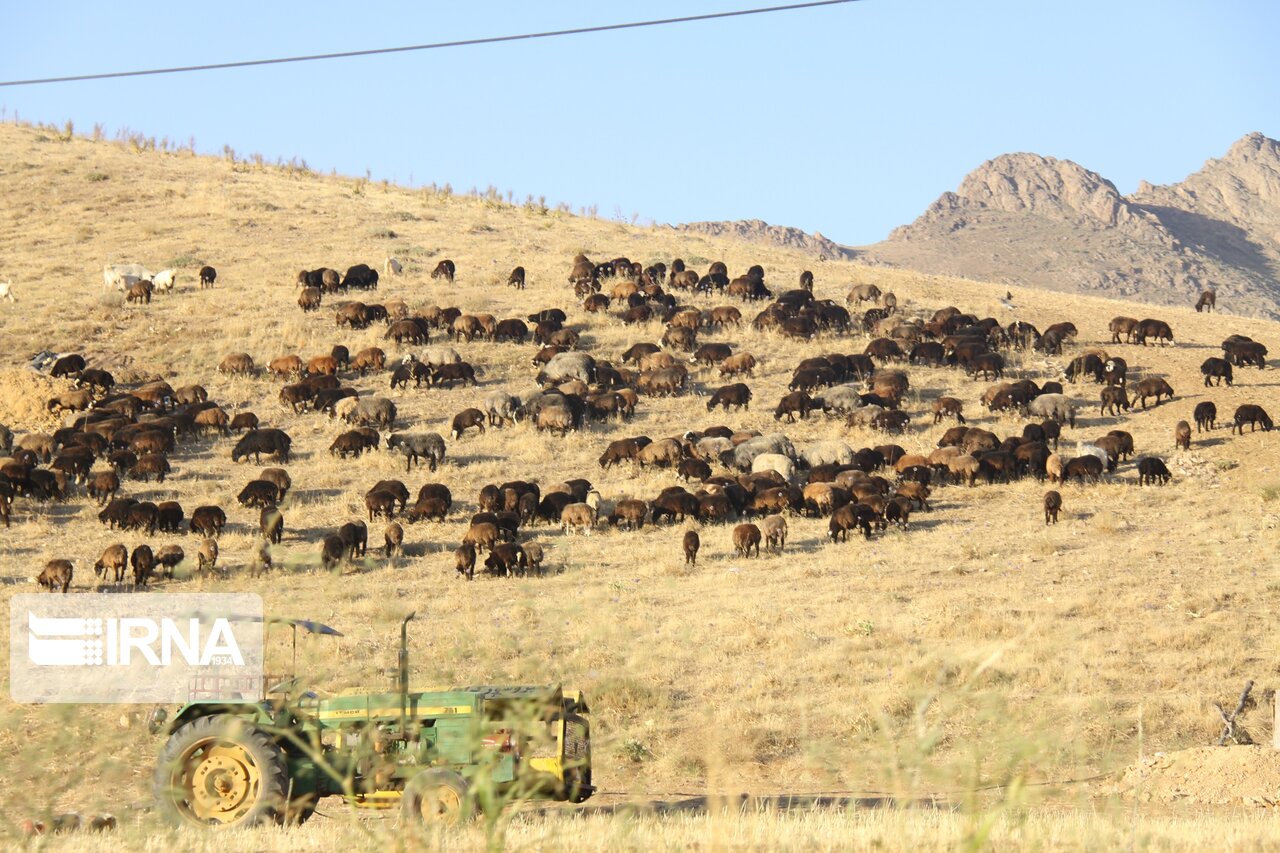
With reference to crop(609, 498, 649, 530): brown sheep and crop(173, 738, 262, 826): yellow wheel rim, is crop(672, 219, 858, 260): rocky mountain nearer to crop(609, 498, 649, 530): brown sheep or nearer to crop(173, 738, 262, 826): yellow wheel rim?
crop(609, 498, 649, 530): brown sheep

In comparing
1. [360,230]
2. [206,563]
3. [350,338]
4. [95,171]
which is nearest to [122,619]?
[206,563]

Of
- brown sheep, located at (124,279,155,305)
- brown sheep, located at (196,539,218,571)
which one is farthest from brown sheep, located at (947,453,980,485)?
brown sheep, located at (124,279,155,305)

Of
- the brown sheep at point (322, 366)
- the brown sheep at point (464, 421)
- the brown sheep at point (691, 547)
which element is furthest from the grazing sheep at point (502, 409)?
the brown sheep at point (691, 547)

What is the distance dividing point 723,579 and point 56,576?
1137 cm

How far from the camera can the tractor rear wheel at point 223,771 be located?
938cm

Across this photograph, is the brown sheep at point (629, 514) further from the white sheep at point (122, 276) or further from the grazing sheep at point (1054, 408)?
the white sheep at point (122, 276)

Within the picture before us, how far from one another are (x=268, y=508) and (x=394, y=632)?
6875mm

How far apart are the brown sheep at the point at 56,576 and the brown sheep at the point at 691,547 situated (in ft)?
35.5

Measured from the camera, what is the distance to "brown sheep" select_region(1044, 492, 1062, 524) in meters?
25.7

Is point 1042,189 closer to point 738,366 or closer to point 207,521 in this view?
point 738,366

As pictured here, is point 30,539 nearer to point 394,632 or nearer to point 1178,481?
point 394,632

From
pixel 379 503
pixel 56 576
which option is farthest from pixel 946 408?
pixel 56 576

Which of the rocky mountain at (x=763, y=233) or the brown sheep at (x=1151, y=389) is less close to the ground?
the rocky mountain at (x=763, y=233)

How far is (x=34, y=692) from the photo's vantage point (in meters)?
15.9
